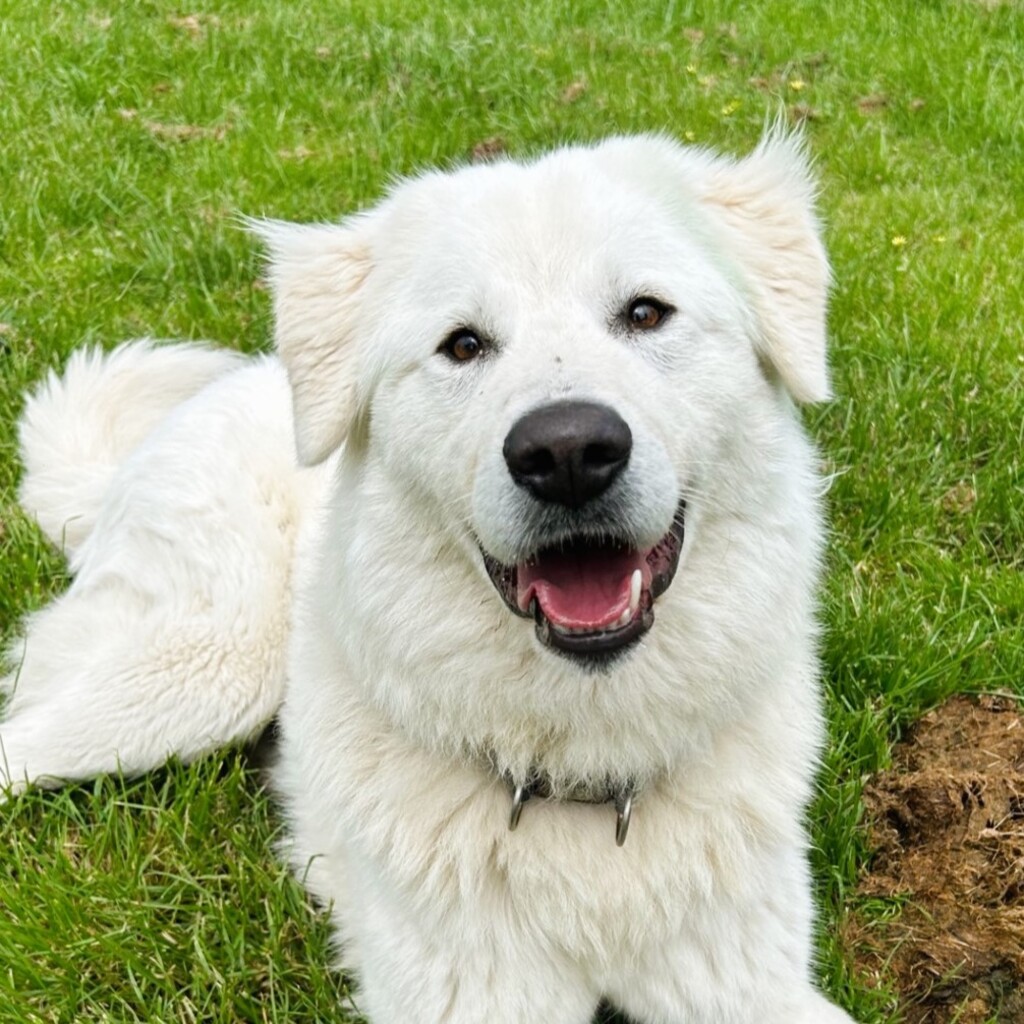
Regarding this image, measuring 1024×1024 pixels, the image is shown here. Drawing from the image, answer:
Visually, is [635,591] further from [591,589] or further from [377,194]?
[377,194]

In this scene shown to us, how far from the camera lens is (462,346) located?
2301mm

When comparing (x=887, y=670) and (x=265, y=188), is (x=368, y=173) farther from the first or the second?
(x=887, y=670)

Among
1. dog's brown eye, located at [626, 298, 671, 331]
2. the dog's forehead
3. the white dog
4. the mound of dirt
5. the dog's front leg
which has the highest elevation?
the dog's forehead

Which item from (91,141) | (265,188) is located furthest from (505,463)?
(91,141)

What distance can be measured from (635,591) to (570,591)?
133 mm

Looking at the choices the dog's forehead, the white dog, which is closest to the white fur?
the white dog

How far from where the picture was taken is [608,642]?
6.59ft

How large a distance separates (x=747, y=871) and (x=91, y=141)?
227 inches

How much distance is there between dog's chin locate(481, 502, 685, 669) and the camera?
2.03 metres

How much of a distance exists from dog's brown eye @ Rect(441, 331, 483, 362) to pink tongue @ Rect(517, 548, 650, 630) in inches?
18.3

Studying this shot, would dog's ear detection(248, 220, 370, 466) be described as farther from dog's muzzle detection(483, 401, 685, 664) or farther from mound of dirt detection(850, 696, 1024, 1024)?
mound of dirt detection(850, 696, 1024, 1024)

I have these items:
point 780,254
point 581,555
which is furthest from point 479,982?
point 780,254

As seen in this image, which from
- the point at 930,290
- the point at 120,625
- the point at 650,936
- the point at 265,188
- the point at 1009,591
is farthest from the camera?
the point at 265,188

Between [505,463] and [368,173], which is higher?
[505,463]
